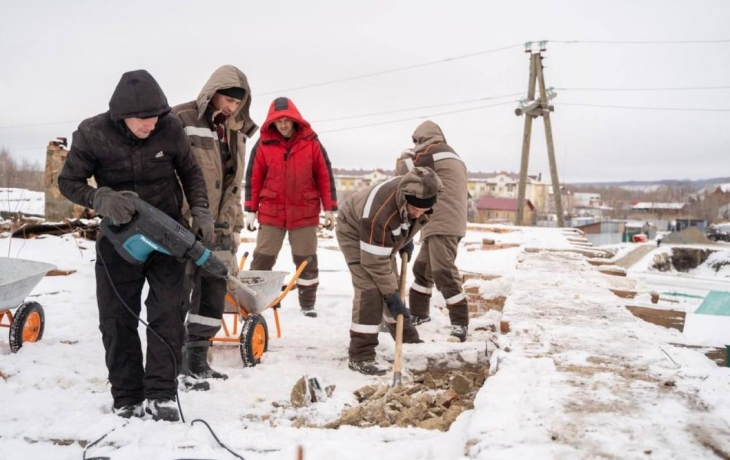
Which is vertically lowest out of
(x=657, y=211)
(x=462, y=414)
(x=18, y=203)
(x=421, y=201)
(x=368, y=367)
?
(x=368, y=367)

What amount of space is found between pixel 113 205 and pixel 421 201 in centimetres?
176

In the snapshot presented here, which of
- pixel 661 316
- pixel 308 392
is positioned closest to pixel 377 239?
pixel 308 392

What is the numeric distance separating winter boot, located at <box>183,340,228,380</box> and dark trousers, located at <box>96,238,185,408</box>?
60 cm

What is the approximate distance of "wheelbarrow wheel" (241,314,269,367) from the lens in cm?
345

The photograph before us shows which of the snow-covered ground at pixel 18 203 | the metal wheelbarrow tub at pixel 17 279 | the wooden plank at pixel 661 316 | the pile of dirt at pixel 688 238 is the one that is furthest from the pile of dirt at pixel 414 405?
the pile of dirt at pixel 688 238

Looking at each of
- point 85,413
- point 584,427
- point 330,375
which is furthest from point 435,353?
point 85,413

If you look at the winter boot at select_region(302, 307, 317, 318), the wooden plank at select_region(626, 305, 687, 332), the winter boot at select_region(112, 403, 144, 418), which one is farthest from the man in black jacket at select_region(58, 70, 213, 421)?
the wooden plank at select_region(626, 305, 687, 332)

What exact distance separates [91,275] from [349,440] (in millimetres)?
4379

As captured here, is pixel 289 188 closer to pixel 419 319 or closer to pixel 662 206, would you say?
pixel 419 319

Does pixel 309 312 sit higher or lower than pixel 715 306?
higher

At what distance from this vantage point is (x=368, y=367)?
359cm

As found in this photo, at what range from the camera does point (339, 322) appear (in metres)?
4.81

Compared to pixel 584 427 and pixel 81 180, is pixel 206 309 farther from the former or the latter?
pixel 584 427

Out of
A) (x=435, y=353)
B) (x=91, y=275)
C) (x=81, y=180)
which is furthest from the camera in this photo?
(x=91, y=275)
